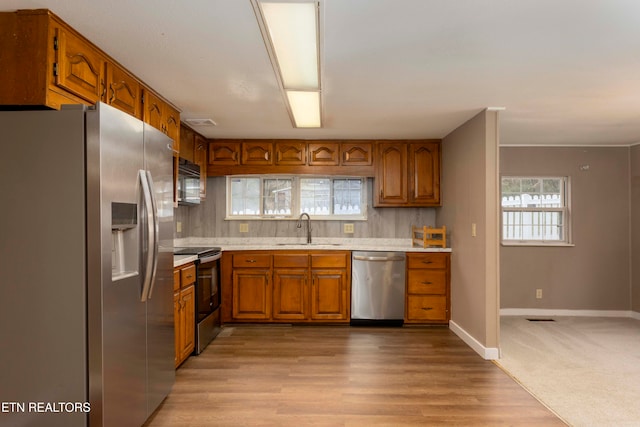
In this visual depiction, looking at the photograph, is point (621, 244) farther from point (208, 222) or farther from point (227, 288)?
point (208, 222)

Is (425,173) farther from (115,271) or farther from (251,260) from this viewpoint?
(115,271)

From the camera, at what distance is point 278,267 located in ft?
15.5

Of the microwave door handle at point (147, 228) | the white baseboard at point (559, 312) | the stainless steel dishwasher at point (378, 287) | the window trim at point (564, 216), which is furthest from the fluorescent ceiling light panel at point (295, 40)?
the white baseboard at point (559, 312)

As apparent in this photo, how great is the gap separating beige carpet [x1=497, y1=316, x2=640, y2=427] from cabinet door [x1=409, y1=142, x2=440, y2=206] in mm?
1747

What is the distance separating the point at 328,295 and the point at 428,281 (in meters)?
1.17

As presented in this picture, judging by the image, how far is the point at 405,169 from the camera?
5047 mm

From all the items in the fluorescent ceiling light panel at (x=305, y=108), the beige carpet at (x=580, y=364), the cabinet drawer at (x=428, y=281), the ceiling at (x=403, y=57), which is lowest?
the beige carpet at (x=580, y=364)

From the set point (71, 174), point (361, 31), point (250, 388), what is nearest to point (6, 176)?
point (71, 174)

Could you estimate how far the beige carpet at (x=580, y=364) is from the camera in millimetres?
2680

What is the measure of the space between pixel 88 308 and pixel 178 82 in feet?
5.80

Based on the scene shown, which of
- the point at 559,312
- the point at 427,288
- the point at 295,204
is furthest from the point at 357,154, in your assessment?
the point at 559,312

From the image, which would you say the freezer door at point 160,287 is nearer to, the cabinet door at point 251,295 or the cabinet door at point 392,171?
the cabinet door at point 251,295

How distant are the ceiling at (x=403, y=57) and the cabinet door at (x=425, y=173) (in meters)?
0.93

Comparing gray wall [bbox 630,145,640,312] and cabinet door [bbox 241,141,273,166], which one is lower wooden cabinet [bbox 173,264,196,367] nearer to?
cabinet door [bbox 241,141,273,166]
